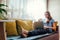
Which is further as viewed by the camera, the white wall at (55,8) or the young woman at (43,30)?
the white wall at (55,8)

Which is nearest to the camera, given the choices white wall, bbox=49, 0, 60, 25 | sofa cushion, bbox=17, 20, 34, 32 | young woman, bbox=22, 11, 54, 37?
young woman, bbox=22, 11, 54, 37

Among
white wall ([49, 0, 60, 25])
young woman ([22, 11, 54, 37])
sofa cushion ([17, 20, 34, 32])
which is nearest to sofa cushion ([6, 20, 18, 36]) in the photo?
sofa cushion ([17, 20, 34, 32])

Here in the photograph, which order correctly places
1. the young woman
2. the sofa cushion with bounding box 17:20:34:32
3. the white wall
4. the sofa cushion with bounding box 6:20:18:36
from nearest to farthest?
the young woman, the sofa cushion with bounding box 6:20:18:36, the sofa cushion with bounding box 17:20:34:32, the white wall

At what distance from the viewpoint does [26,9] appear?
13.8ft

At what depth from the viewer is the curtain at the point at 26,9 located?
3.69 metres

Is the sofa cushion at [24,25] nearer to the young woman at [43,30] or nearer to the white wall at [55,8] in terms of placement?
the young woman at [43,30]

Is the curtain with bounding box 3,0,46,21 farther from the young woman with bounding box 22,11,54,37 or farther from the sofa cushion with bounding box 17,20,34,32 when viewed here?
the young woman with bounding box 22,11,54,37

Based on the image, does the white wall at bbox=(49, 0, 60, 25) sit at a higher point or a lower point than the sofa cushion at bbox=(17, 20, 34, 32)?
higher

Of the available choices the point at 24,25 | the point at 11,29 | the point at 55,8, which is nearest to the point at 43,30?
the point at 24,25

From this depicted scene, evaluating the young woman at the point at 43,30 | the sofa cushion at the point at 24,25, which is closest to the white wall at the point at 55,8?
the young woman at the point at 43,30

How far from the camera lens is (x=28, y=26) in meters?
3.70

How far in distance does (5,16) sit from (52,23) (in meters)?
1.39

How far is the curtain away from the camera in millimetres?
3688

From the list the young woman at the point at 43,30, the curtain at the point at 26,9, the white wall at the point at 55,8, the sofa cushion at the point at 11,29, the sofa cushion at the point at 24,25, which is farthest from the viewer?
the white wall at the point at 55,8
